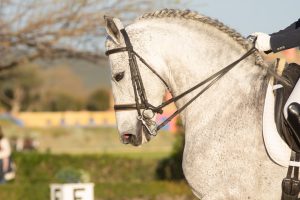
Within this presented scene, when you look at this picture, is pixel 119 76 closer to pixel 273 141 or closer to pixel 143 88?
pixel 143 88

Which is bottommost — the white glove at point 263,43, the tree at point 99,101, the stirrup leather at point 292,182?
the stirrup leather at point 292,182

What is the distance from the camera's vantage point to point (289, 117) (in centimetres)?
552

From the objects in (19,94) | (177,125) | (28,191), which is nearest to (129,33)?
(28,191)

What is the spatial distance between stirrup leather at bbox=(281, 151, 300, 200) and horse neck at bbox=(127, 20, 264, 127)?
2.23ft

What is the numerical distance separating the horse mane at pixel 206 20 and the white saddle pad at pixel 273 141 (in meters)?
0.46

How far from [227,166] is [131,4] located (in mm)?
13648

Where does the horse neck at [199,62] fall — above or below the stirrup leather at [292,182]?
above

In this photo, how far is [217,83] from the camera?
19.7ft

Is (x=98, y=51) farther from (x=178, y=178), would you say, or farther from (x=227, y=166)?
(x=227, y=166)

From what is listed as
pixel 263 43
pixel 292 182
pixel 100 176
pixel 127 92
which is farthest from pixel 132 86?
pixel 100 176

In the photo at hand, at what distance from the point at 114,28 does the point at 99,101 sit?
100128mm

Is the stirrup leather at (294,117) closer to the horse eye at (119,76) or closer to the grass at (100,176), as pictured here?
the horse eye at (119,76)

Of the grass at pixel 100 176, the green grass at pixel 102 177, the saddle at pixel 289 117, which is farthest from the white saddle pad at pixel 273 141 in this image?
the green grass at pixel 102 177

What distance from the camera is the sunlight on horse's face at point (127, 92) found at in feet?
19.8
